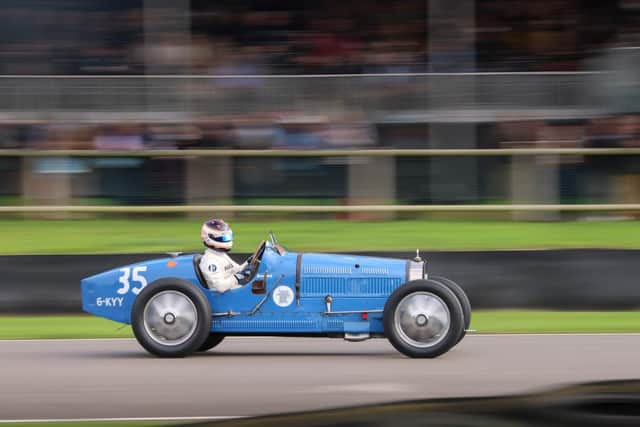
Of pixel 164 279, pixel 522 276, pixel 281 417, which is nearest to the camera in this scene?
pixel 281 417

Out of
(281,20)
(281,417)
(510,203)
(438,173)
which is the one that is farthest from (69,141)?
(281,417)

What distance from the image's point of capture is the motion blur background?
47.6 feet

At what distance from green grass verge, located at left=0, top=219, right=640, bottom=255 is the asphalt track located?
3.21m

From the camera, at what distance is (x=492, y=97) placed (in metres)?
14.7

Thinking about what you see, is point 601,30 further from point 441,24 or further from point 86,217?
point 86,217

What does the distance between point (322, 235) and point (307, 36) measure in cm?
274

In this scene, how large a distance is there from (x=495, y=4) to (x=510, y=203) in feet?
A: 8.54

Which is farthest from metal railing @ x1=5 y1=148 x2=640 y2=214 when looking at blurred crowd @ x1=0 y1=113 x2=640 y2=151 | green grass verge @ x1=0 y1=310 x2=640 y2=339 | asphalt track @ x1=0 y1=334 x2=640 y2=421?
asphalt track @ x1=0 y1=334 x2=640 y2=421

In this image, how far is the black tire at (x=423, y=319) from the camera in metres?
8.27

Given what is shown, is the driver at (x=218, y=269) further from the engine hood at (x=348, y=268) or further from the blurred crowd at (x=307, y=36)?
the blurred crowd at (x=307, y=36)

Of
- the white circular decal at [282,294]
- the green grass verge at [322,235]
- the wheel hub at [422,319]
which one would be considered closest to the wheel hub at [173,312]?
the white circular decal at [282,294]

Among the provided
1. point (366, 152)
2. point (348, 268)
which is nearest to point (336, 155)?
point (366, 152)

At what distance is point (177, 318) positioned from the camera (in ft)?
28.1

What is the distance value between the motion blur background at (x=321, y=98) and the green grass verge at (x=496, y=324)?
294 centimetres
